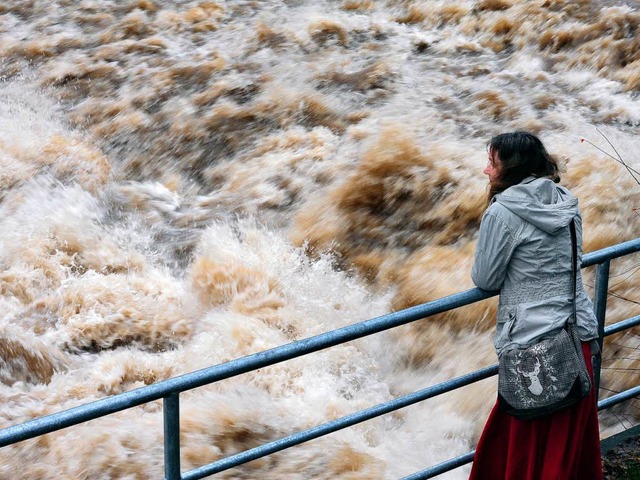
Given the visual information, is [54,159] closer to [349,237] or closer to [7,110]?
[7,110]

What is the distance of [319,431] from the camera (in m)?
2.70

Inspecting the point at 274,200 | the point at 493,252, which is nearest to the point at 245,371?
the point at 493,252

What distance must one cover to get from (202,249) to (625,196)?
3398mm

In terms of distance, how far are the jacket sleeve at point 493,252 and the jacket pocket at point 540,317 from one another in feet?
0.42

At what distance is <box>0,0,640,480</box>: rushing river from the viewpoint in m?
5.21

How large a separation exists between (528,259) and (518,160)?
350 millimetres

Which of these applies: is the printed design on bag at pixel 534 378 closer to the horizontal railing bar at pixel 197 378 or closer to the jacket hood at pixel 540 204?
the horizontal railing bar at pixel 197 378

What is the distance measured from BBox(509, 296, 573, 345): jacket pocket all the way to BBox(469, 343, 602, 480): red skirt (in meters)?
0.22

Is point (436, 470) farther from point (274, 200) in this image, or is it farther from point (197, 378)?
point (274, 200)

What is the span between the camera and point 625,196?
A: 6.66 metres

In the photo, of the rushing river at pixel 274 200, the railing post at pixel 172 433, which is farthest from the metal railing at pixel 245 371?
the rushing river at pixel 274 200

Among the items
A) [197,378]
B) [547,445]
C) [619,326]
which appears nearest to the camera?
[197,378]

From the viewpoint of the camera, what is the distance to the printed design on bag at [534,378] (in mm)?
2801

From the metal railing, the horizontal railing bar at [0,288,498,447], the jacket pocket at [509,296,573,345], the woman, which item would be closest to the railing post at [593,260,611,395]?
the metal railing
